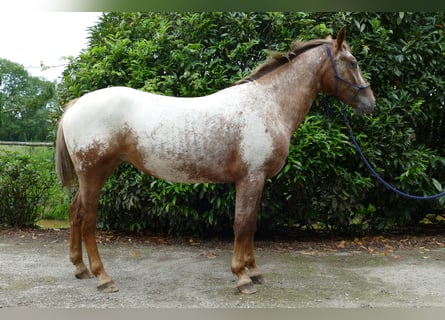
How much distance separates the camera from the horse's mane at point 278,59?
3764mm

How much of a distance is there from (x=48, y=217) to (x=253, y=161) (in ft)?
14.3

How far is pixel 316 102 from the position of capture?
5258 mm

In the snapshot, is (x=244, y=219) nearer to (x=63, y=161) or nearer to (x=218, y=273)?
(x=218, y=273)

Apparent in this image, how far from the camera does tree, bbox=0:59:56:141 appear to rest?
6.74 metres

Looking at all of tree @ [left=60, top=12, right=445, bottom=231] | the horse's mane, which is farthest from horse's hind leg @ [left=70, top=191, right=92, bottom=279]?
the horse's mane

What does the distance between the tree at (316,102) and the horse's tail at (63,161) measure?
138 cm

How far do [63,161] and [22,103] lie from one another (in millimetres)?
3678

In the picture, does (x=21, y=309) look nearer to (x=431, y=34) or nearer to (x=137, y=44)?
(x=137, y=44)

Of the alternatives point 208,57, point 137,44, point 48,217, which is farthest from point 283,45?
point 48,217

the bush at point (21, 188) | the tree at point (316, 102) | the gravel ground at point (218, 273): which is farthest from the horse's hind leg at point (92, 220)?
the bush at point (21, 188)

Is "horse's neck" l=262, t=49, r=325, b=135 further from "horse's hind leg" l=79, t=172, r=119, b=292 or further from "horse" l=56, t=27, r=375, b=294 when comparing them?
"horse's hind leg" l=79, t=172, r=119, b=292

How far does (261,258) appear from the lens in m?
4.74

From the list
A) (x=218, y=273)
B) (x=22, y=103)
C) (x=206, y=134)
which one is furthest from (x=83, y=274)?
(x=22, y=103)

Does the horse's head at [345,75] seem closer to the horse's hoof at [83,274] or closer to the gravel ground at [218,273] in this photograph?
the gravel ground at [218,273]
